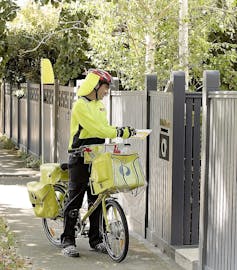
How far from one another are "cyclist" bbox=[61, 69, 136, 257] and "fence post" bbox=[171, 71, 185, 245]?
1.67 feet

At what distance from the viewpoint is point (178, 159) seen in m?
7.00

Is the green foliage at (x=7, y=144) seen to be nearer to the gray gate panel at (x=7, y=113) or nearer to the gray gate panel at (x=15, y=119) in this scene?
the gray gate panel at (x=15, y=119)

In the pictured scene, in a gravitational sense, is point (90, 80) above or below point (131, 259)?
above

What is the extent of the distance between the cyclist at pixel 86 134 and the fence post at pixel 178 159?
0.51 m

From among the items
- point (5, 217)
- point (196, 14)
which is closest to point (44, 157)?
point (196, 14)

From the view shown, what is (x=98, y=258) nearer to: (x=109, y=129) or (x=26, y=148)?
(x=109, y=129)

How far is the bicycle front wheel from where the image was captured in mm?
6679

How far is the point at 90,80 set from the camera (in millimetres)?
6945

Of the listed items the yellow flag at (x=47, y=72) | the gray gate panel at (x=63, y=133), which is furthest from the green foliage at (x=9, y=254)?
the yellow flag at (x=47, y=72)

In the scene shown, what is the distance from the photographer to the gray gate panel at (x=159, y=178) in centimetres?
712

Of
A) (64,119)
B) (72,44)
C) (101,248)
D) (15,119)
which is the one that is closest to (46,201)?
(101,248)

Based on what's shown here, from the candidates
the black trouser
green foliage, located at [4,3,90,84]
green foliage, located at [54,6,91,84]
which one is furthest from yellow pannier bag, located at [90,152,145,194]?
green foliage, located at [4,3,90,84]

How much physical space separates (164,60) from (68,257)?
7963 millimetres

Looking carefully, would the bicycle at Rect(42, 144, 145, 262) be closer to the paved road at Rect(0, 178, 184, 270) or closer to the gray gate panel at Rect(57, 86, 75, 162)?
the paved road at Rect(0, 178, 184, 270)
